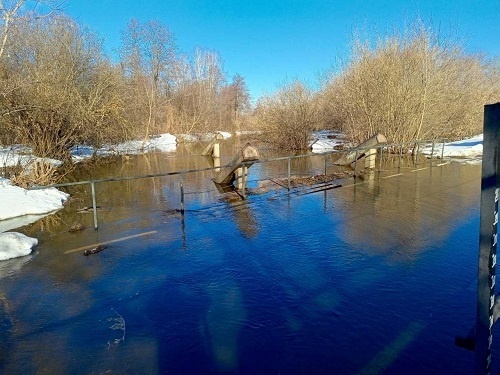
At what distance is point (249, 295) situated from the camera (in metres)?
4.00

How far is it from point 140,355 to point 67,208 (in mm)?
6999

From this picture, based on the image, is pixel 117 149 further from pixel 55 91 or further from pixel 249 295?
pixel 249 295

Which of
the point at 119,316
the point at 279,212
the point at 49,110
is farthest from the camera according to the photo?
the point at 49,110

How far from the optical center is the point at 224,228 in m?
6.78

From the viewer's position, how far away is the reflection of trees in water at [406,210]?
18.9 ft

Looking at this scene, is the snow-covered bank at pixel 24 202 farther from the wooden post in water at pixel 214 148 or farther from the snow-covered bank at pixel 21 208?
the wooden post in water at pixel 214 148

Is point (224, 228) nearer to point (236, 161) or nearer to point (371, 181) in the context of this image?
point (236, 161)

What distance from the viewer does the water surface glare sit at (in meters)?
2.97

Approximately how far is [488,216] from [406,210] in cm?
641

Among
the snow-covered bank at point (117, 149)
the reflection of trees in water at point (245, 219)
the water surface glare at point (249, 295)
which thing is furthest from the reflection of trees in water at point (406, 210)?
the snow-covered bank at point (117, 149)

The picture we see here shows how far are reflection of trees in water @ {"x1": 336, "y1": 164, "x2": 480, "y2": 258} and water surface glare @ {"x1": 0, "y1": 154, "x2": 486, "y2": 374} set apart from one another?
0.19 ft

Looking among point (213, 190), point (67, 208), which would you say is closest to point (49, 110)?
point (67, 208)

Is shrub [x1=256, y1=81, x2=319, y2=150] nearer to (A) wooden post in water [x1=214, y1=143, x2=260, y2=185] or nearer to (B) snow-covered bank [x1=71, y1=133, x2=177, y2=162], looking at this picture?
(B) snow-covered bank [x1=71, y1=133, x2=177, y2=162]

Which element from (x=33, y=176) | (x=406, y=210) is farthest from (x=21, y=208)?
(x=406, y=210)
